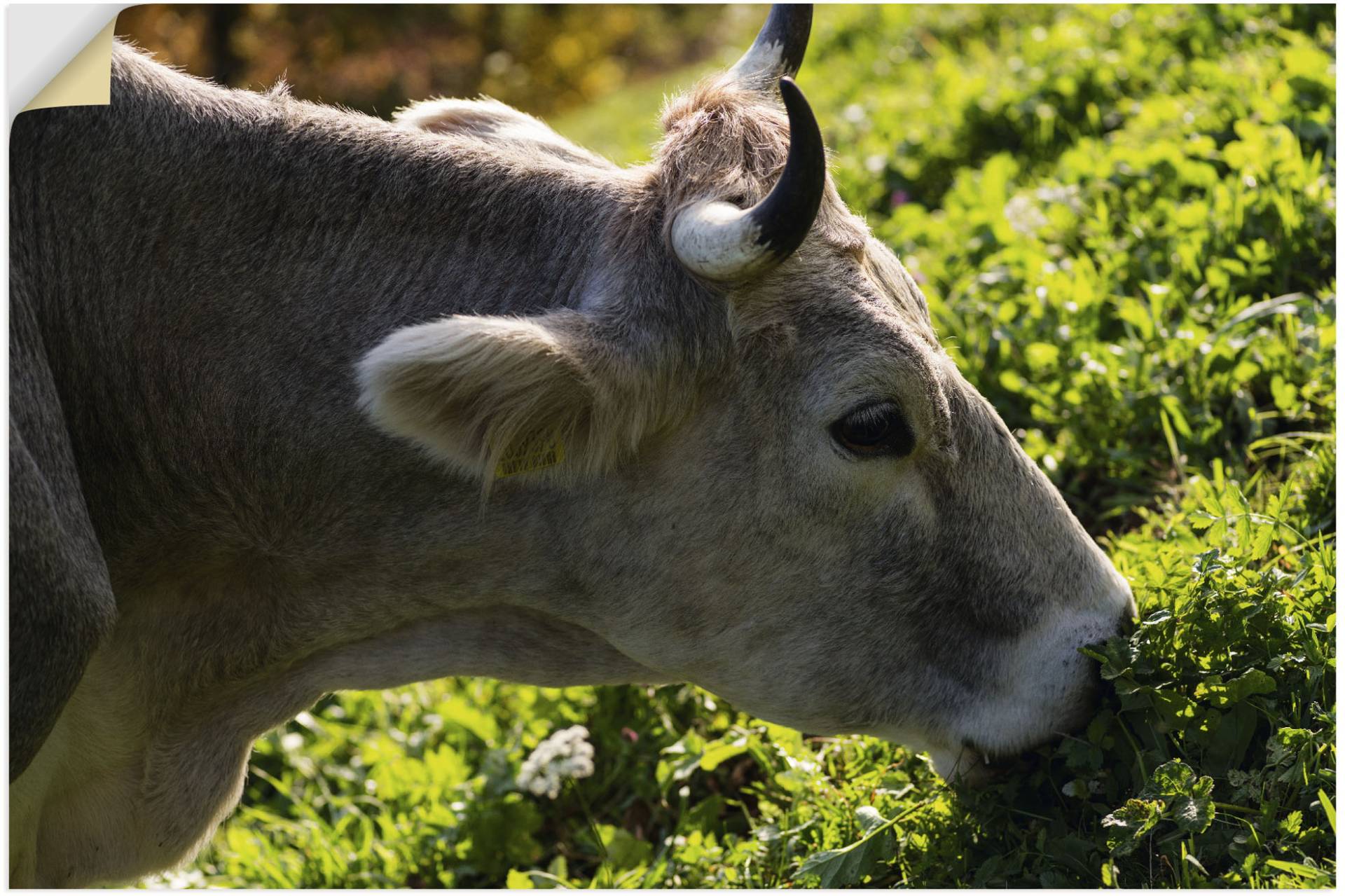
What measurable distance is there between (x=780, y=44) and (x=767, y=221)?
1.05 m

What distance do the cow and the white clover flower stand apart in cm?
90

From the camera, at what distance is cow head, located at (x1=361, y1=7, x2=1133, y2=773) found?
291 centimetres

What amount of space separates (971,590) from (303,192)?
185cm

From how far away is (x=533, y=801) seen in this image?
4.48 meters

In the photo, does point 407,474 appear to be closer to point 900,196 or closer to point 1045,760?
point 1045,760

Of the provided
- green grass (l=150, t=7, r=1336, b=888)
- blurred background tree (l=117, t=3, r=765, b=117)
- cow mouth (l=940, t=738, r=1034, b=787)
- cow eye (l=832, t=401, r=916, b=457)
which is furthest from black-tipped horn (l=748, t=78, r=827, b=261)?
blurred background tree (l=117, t=3, r=765, b=117)

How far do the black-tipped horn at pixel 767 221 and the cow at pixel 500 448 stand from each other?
0.01 meters

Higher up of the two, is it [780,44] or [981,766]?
[780,44]

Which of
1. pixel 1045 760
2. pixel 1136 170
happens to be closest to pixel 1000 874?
pixel 1045 760

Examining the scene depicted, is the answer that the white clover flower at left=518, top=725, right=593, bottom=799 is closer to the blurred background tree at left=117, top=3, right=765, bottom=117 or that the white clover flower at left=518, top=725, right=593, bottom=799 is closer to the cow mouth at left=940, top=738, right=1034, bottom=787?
the cow mouth at left=940, top=738, right=1034, bottom=787

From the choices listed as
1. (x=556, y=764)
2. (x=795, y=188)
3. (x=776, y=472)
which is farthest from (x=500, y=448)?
(x=556, y=764)

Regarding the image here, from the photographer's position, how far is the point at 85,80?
2.80 metres

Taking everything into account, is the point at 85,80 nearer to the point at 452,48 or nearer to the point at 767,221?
the point at 767,221

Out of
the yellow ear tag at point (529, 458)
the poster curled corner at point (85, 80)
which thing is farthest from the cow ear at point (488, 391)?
the poster curled corner at point (85, 80)
